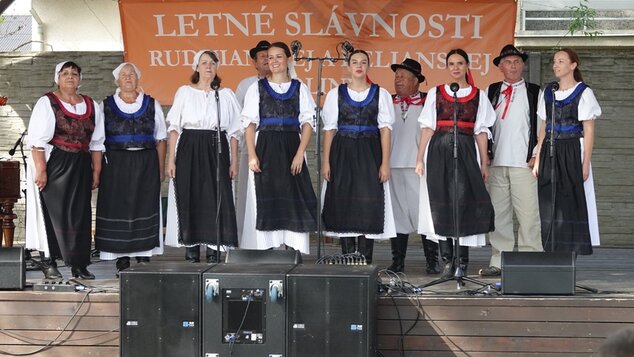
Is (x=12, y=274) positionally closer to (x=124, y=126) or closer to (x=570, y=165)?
(x=124, y=126)

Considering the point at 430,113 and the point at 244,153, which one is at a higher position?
the point at 430,113

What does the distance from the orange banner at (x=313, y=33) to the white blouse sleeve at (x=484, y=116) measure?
190 cm

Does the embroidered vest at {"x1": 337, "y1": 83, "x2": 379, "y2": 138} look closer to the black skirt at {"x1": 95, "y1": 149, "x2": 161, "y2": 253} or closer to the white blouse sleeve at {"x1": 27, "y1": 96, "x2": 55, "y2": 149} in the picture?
the black skirt at {"x1": 95, "y1": 149, "x2": 161, "y2": 253}

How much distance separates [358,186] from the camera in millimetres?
6672

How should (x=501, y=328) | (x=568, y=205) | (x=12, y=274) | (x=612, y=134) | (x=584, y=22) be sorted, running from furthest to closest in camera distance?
1. (x=612, y=134)
2. (x=584, y=22)
3. (x=568, y=205)
4. (x=12, y=274)
5. (x=501, y=328)

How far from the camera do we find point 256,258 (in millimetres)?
5898

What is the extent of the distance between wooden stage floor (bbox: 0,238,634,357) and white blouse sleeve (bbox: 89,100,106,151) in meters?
1.05

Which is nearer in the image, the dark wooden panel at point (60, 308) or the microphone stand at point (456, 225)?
the dark wooden panel at point (60, 308)

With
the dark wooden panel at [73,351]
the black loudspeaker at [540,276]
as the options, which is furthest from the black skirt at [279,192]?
the black loudspeaker at [540,276]

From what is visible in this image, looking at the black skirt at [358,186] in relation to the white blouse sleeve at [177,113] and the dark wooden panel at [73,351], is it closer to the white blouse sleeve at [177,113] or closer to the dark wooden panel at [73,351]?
the white blouse sleeve at [177,113]

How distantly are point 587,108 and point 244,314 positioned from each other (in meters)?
2.53

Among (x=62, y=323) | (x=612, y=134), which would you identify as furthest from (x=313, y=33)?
(x=62, y=323)

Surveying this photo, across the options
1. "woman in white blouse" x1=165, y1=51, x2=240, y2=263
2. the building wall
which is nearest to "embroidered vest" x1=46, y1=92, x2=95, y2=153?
"woman in white blouse" x1=165, y1=51, x2=240, y2=263

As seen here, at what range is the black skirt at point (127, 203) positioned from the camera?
21.8 feet
